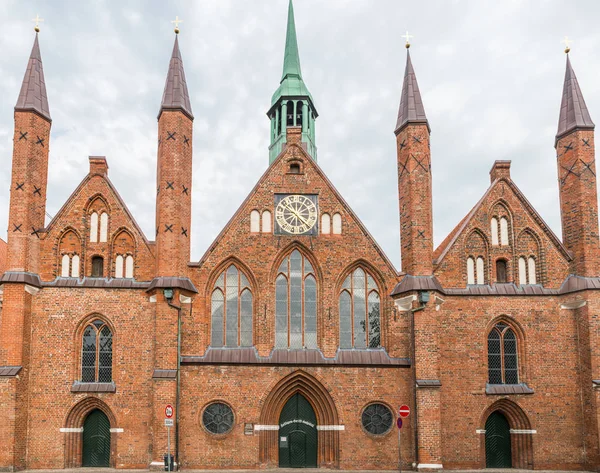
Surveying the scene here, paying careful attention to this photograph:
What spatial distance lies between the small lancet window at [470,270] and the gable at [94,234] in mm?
12853

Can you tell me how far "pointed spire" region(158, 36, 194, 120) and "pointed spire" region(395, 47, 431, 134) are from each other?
8942 mm

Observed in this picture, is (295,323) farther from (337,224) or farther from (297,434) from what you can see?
(337,224)

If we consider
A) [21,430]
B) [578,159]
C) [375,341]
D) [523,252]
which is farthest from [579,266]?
[21,430]

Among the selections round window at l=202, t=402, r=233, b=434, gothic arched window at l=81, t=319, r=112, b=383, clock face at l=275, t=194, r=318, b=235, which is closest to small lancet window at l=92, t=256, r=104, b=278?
gothic arched window at l=81, t=319, r=112, b=383

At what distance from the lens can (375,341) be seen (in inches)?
1051

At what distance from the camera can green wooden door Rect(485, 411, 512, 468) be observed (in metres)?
25.8

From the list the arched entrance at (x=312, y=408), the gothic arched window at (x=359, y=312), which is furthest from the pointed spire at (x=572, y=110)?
the arched entrance at (x=312, y=408)

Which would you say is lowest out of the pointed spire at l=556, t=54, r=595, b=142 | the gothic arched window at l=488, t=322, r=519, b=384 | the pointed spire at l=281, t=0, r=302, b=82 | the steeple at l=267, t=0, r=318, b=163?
the gothic arched window at l=488, t=322, r=519, b=384

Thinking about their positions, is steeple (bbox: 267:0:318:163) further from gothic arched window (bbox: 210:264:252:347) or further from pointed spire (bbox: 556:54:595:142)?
pointed spire (bbox: 556:54:595:142)

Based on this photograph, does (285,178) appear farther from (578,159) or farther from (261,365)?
(578,159)

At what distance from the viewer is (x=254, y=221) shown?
1081 inches

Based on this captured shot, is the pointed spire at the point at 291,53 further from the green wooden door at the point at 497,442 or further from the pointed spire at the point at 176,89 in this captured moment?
the green wooden door at the point at 497,442

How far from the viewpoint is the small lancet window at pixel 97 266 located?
26562mm

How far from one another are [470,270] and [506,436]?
21.9 feet
